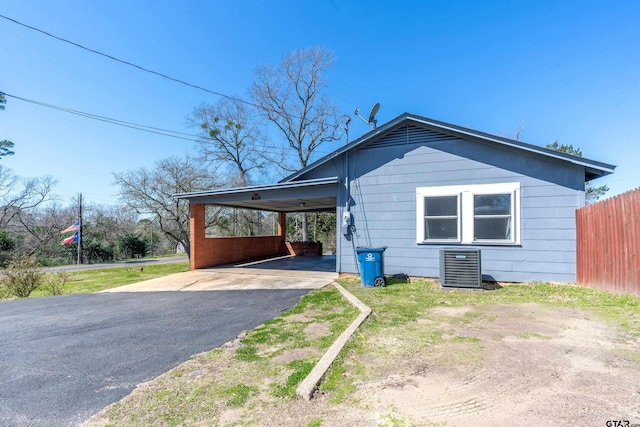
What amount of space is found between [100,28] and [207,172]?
542 inches

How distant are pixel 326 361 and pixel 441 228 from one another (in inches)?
230

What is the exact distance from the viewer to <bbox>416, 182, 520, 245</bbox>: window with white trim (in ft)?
23.9

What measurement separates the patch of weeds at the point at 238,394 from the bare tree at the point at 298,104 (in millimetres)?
21048

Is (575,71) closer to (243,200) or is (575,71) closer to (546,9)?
(546,9)

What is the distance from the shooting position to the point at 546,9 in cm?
873

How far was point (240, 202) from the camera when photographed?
11430 mm

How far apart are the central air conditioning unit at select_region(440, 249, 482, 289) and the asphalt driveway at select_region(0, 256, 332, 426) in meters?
3.45

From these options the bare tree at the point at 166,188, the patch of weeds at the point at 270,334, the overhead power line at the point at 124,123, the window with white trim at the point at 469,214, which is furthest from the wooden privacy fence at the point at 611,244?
the bare tree at the point at 166,188

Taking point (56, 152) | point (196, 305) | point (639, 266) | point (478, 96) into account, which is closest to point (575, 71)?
point (478, 96)

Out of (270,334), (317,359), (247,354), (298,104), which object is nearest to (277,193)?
(270,334)

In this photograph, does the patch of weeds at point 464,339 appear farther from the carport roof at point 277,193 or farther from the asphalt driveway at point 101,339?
the carport roof at point 277,193

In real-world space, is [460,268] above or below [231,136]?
below

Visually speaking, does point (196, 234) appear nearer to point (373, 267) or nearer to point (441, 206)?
point (373, 267)

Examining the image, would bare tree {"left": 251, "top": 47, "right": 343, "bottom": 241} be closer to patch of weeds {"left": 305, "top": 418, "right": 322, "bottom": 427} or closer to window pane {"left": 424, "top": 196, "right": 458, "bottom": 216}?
window pane {"left": 424, "top": 196, "right": 458, "bottom": 216}
